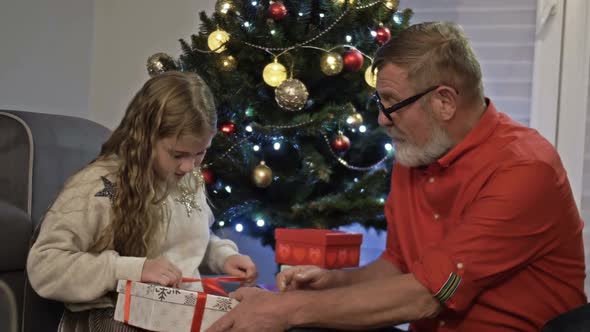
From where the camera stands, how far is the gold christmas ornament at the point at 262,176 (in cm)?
260

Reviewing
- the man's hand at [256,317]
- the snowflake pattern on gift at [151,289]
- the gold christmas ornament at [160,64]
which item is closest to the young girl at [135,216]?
the snowflake pattern on gift at [151,289]

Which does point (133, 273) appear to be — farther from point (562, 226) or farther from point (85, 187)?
point (562, 226)

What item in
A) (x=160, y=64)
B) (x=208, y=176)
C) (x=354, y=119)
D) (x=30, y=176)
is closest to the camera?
(x=30, y=176)

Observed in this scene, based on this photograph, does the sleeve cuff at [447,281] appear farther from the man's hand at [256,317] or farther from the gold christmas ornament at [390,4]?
the gold christmas ornament at [390,4]

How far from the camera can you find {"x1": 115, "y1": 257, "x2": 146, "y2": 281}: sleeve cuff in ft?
5.73

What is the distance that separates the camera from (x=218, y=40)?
2668mm

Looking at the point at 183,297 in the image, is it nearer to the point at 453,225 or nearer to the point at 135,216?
the point at 135,216

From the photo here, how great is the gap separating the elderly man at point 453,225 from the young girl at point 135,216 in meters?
0.35

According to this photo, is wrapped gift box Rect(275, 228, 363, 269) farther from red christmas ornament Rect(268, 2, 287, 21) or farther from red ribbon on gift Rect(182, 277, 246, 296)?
red christmas ornament Rect(268, 2, 287, 21)

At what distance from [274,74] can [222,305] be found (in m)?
1.15

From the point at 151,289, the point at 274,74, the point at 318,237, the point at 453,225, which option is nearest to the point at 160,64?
the point at 274,74

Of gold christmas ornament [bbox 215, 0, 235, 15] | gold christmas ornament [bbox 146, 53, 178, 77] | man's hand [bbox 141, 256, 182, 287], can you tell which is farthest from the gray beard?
gold christmas ornament [bbox 146, 53, 178, 77]

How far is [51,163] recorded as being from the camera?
2.32 meters

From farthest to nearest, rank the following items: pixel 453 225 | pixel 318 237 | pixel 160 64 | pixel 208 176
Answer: pixel 160 64, pixel 208 176, pixel 318 237, pixel 453 225
